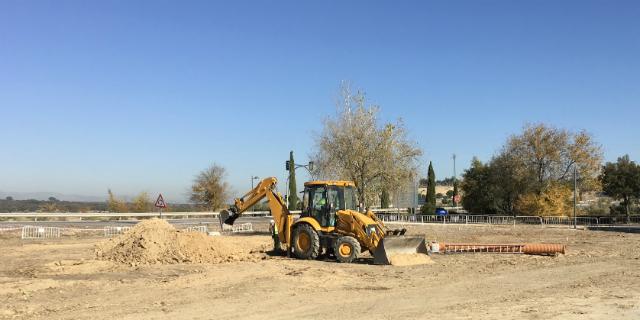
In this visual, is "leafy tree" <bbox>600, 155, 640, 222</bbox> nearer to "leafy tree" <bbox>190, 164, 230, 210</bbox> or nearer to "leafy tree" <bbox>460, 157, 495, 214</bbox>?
"leafy tree" <bbox>460, 157, 495, 214</bbox>

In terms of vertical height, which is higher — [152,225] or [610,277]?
[152,225]

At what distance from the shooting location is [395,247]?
18.1 m

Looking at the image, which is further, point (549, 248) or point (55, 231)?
point (55, 231)

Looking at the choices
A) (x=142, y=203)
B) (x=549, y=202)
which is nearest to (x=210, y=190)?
(x=142, y=203)

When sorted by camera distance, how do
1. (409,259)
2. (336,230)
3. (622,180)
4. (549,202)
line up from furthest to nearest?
(622,180) → (549,202) → (336,230) → (409,259)

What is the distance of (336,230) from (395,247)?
6.61 feet

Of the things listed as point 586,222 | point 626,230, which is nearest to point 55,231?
point 626,230

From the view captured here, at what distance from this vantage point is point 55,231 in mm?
31938

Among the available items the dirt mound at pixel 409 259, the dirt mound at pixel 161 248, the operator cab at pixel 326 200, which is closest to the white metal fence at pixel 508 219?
the dirt mound at pixel 409 259

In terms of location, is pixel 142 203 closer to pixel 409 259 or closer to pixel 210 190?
pixel 210 190

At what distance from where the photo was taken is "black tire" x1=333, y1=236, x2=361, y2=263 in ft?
59.1

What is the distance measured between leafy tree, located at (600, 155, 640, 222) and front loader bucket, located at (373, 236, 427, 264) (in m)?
38.2

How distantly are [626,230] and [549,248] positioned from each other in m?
20.1

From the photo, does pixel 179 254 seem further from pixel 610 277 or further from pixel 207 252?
pixel 610 277
